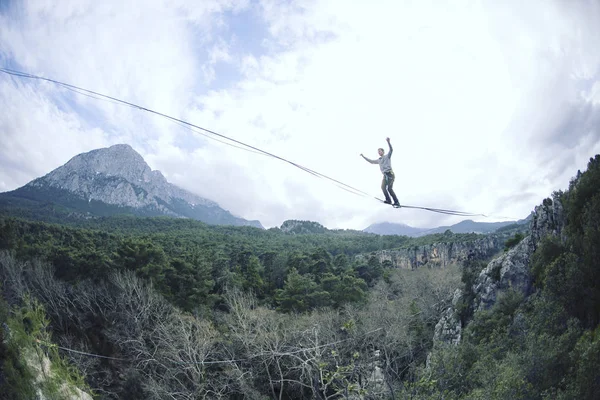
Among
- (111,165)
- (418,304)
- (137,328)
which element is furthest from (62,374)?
(111,165)

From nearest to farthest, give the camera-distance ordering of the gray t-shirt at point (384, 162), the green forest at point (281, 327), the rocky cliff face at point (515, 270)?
the gray t-shirt at point (384, 162) → the green forest at point (281, 327) → the rocky cliff face at point (515, 270)

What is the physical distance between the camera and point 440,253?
225ft

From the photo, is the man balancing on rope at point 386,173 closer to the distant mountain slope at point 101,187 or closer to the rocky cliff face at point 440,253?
the rocky cliff face at point 440,253

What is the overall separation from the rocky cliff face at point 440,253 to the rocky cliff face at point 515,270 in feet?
131

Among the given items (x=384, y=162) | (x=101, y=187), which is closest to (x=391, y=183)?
(x=384, y=162)

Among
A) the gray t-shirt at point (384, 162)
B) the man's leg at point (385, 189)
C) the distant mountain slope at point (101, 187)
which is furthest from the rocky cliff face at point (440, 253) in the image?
the distant mountain slope at point (101, 187)

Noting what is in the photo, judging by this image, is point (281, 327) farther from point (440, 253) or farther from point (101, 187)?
point (101, 187)

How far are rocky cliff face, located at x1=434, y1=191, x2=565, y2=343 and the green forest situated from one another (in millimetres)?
381

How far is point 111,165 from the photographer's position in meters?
186

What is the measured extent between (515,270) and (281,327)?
15.6 meters

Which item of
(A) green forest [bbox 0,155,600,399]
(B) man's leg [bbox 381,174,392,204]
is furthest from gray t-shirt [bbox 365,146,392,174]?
(A) green forest [bbox 0,155,600,399]

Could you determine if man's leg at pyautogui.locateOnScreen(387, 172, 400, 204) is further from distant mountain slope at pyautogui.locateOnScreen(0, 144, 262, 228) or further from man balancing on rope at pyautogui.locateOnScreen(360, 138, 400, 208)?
distant mountain slope at pyautogui.locateOnScreen(0, 144, 262, 228)

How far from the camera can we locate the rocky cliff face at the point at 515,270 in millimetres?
19719

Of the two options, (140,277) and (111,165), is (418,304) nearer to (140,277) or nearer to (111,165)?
(140,277)
